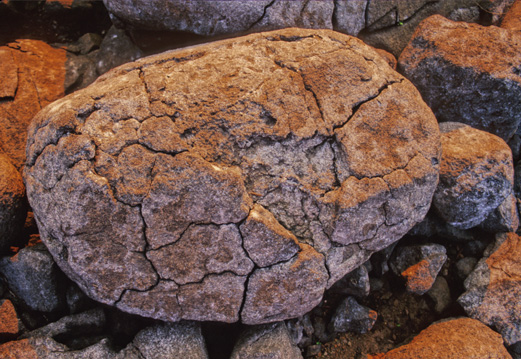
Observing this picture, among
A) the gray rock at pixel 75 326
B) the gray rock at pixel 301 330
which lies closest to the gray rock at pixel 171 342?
the gray rock at pixel 75 326

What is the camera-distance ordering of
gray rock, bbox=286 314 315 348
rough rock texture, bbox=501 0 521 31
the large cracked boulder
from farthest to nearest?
rough rock texture, bbox=501 0 521 31 → gray rock, bbox=286 314 315 348 → the large cracked boulder

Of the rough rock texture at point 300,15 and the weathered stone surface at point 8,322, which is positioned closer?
the weathered stone surface at point 8,322

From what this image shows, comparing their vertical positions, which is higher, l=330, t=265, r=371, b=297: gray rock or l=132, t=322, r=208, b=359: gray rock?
l=132, t=322, r=208, b=359: gray rock

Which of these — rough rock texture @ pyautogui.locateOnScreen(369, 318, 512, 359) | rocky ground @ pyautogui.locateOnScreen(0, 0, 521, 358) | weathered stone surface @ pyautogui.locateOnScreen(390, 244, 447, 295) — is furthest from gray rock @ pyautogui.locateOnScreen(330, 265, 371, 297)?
rough rock texture @ pyautogui.locateOnScreen(369, 318, 512, 359)

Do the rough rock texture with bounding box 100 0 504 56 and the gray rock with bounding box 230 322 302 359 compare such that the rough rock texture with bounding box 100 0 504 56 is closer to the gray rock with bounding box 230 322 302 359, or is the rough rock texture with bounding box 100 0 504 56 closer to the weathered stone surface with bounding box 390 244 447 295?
the weathered stone surface with bounding box 390 244 447 295

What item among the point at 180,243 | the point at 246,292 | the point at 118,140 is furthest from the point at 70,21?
the point at 246,292

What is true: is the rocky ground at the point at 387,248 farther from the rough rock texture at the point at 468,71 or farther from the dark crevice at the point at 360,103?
the dark crevice at the point at 360,103

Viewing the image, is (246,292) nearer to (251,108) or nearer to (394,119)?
(251,108)

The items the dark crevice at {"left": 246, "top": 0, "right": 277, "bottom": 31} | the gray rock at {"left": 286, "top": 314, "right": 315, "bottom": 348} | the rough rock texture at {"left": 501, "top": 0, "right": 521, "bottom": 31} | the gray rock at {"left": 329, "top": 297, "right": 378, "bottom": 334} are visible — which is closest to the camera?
the gray rock at {"left": 286, "top": 314, "right": 315, "bottom": 348}
